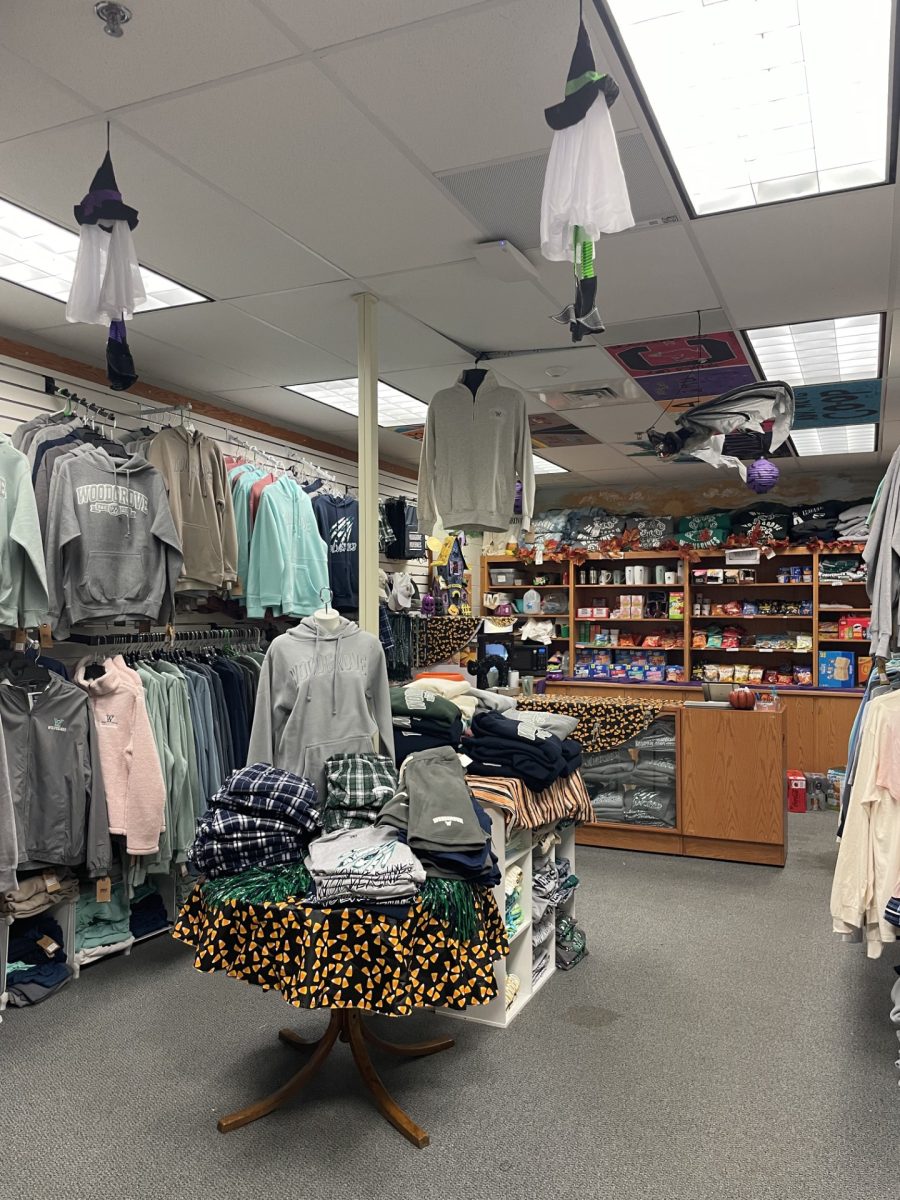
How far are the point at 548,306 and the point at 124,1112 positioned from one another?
3.74 m

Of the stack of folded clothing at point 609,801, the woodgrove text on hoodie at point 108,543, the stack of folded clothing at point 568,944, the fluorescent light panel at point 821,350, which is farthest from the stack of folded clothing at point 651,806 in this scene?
the woodgrove text on hoodie at point 108,543

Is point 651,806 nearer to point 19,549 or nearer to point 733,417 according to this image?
point 733,417

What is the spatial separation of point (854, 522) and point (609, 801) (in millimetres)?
4184

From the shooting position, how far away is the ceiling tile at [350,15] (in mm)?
2113

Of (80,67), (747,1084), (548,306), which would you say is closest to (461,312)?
(548,306)

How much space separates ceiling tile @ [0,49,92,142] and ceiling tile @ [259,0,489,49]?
0.74 metres

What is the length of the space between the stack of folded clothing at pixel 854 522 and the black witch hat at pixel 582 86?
7.22m

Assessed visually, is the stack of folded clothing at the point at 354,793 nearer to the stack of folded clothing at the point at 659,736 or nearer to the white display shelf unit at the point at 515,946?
the white display shelf unit at the point at 515,946

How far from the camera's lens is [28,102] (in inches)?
98.8

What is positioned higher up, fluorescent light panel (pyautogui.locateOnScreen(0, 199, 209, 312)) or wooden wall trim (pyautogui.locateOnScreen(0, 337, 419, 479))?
fluorescent light panel (pyautogui.locateOnScreen(0, 199, 209, 312))

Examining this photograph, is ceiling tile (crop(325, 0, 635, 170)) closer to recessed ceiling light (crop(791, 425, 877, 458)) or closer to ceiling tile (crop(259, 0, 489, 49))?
ceiling tile (crop(259, 0, 489, 49))

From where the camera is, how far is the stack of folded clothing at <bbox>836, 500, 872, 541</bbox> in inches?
320

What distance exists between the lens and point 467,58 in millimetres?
2312

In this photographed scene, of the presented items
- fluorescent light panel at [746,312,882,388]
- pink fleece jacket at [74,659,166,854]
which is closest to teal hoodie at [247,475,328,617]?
pink fleece jacket at [74,659,166,854]
